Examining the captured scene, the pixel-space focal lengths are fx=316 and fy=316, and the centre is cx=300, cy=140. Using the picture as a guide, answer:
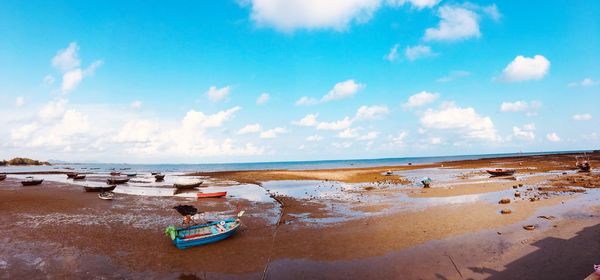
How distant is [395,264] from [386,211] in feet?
37.0

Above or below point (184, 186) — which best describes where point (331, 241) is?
below

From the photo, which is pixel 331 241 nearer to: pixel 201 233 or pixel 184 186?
pixel 201 233

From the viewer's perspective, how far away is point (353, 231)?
64.9 ft

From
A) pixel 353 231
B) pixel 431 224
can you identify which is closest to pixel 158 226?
pixel 353 231

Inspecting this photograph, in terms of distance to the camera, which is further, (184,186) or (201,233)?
(184,186)

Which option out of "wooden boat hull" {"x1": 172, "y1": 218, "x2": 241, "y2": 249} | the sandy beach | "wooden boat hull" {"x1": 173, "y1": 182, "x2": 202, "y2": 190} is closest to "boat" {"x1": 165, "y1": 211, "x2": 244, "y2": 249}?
"wooden boat hull" {"x1": 172, "y1": 218, "x2": 241, "y2": 249}

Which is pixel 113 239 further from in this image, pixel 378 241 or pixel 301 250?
pixel 378 241

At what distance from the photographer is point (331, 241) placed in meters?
17.9

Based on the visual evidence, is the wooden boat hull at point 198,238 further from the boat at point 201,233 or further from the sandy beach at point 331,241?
the sandy beach at point 331,241

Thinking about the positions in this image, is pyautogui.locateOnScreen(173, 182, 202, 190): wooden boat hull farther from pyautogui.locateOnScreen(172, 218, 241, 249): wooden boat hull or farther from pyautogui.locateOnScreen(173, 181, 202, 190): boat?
pyautogui.locateOnScreen(172, 218, 241, 249): wooden boat hull

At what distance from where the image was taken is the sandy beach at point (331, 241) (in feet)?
44.8

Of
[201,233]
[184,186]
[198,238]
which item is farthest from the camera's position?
[184,186]

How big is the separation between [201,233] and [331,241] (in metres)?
7.74

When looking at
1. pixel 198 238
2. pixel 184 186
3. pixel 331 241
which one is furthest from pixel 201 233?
pixel 184 186
